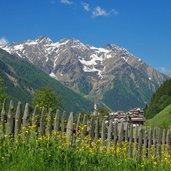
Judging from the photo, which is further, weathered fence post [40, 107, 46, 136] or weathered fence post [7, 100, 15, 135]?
weathered fence post [40, 107, 46, 136]

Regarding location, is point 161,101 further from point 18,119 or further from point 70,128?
point 18,119

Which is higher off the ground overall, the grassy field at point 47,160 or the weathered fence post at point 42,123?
the weathered fence post at point 42,123

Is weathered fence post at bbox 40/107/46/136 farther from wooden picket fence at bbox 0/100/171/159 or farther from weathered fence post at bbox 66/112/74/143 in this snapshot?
weathered fence post at bbox 66/112/74/143

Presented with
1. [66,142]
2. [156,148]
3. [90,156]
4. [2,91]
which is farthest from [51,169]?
[2,91]

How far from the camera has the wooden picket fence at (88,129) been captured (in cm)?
1248

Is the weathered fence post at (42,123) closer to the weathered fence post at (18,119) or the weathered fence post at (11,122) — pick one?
the weathered fence post at (18,119)

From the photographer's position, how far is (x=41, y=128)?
1284cm

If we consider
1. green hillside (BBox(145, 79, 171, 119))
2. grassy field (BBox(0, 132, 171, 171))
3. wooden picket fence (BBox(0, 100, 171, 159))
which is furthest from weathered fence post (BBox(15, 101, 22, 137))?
green hillside (BBox(145, 79, 171, 119))

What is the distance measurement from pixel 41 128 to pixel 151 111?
5030 inches

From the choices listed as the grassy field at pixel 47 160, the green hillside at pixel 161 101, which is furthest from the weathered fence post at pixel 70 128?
the green hillside at pixel 161 101

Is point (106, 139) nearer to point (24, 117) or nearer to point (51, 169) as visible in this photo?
point (24, 117)

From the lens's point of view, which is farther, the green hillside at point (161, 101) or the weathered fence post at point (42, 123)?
the green hillside at point (161, 101)

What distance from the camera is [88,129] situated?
14602 mm

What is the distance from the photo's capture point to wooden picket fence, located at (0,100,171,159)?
1248 centimetres
